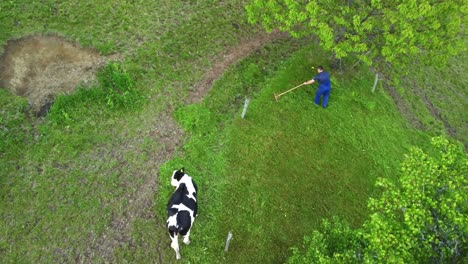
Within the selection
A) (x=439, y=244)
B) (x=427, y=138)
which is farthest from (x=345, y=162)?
(x=439, y=244)

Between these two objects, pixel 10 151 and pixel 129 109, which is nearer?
pixel 10 151

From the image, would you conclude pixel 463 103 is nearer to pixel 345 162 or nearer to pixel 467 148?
pixel 467 148

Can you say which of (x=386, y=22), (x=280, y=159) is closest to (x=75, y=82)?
(x=280, y=159)

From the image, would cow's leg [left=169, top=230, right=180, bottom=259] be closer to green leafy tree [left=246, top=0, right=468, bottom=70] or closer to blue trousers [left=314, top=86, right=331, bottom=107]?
blue trousers [left=314, top=86, right=331, bottom=107]

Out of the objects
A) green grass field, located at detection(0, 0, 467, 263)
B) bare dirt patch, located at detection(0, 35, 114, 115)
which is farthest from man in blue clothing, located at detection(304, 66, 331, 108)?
bare dirt patch, located at detection(0, 35, 114, 115)

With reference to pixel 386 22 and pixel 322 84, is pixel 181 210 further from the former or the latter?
pixel 386 22

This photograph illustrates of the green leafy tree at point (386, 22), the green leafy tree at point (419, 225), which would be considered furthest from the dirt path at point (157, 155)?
the green leafy tree at point (419, 225)

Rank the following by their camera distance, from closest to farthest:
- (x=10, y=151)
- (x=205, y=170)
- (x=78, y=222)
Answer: (x=78, y=222) → (x=10, y=151) → (x=205, y=170)
